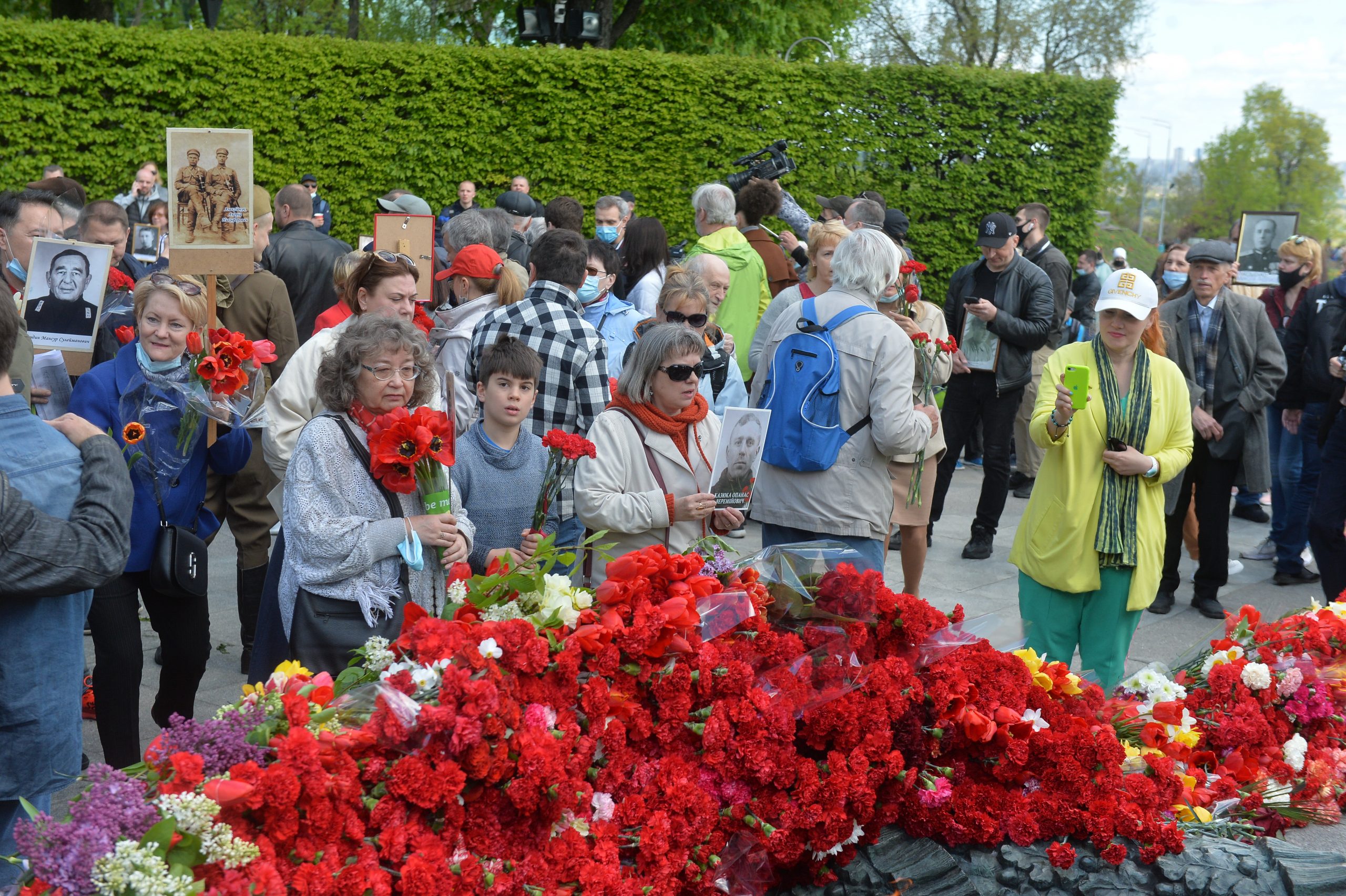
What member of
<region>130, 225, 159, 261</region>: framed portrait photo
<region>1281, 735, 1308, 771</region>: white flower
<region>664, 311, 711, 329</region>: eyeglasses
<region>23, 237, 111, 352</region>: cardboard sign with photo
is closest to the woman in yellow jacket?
<region>1281, 735, 1308, 771</region>: white flower

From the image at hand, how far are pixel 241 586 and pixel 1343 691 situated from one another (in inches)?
186

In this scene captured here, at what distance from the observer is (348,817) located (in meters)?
2.06

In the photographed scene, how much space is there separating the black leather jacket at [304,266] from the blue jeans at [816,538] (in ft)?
12.9

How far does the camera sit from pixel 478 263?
574 centimetres

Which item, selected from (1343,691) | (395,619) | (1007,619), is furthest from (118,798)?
(1343,691)

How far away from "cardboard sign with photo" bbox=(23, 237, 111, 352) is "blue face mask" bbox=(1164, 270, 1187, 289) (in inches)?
326

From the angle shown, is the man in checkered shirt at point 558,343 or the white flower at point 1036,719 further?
the man in checkered shirt at point 558,343

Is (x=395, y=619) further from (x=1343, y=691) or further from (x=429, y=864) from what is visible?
(x=1343, y=691)

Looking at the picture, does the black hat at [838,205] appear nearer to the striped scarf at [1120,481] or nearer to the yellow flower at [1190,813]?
the striped scarf at [1120,481]

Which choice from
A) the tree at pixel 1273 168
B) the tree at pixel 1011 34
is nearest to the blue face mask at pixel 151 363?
the tree at pixel 1011 34

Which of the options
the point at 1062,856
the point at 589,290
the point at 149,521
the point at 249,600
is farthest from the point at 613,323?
the point at 1062,856

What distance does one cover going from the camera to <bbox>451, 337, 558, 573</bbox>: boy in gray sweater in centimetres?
424

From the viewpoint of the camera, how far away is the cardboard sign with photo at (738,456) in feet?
12.9

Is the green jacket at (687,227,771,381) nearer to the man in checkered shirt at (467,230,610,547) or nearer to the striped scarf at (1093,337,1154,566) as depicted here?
the man in checkered shirt at (467,230,610,547)
